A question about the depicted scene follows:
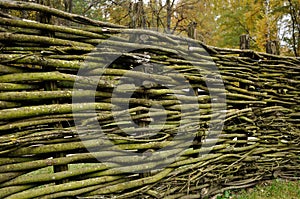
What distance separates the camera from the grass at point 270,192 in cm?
277

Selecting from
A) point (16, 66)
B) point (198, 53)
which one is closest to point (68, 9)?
point (198, 53)

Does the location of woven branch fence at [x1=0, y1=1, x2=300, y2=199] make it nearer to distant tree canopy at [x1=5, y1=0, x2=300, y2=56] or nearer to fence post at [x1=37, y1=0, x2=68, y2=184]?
Answer: fence post at [x1=37, y1=0, x2=68, y2=184]

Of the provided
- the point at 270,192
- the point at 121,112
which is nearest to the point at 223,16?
the point at 270,192

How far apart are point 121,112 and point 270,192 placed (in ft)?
6.31

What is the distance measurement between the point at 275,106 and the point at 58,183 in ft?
7.89

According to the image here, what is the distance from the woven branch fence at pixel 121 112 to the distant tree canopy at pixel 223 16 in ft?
11.8

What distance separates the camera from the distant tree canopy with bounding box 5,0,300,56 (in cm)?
829

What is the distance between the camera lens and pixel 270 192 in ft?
9.56

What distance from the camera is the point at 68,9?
23.9 feet

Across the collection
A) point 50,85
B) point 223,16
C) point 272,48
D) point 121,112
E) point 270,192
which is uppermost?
point 223,16

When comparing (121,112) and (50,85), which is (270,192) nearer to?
(121,112)

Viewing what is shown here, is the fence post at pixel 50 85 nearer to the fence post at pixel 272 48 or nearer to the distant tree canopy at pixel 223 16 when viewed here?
the fence post at pixel 272 48

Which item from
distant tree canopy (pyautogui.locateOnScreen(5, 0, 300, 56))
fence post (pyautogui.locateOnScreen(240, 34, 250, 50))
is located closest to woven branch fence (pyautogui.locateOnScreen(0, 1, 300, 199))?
fence post (pyautogui.locateOnScreen(240, 34, 250, 50))

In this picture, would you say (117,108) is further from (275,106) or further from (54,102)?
(275,106)
